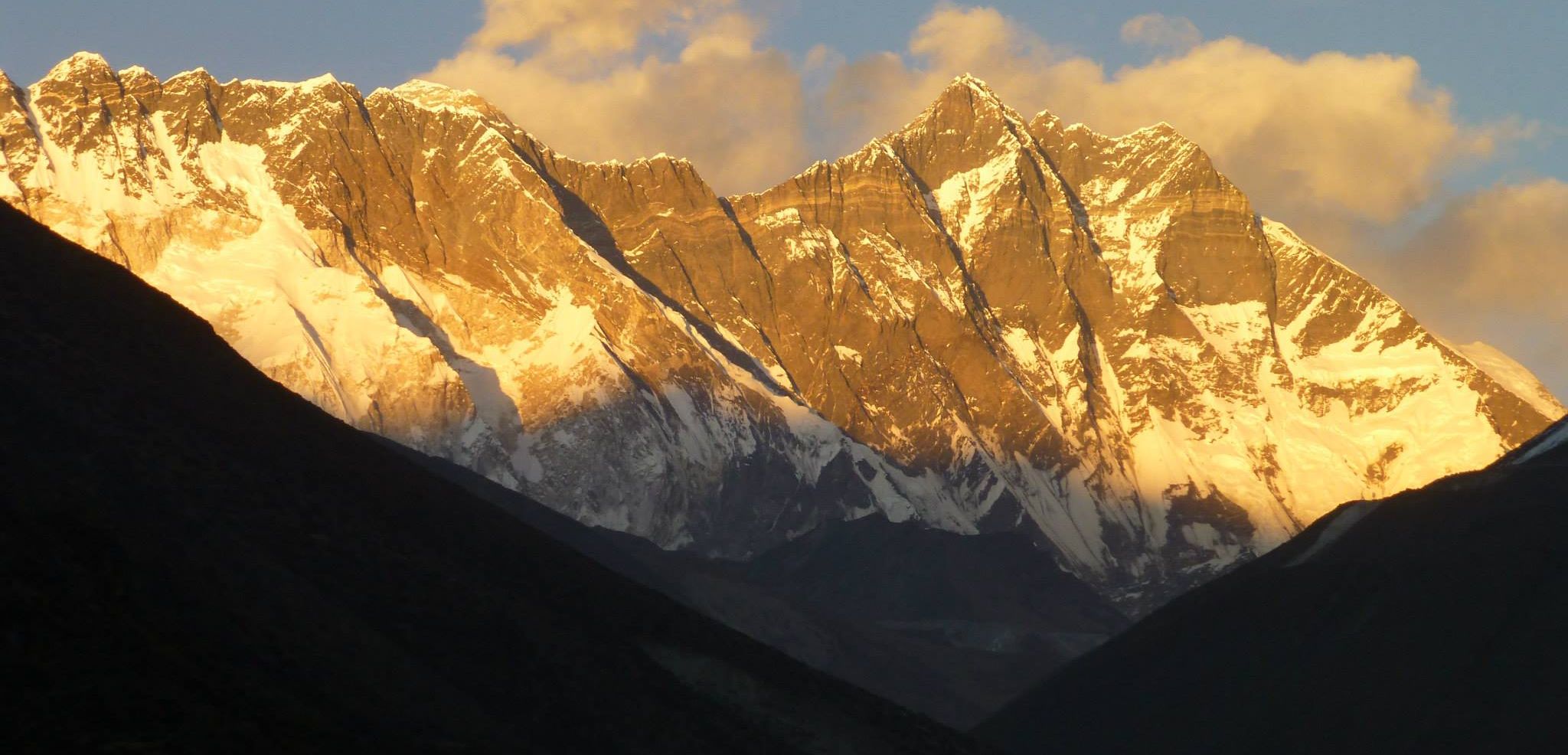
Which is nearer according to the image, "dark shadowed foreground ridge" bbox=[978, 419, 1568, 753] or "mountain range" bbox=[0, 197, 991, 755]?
"mountain range" bbox=[0, 197, 991, 755]

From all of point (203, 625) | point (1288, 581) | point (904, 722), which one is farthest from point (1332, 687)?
point (203, 625)

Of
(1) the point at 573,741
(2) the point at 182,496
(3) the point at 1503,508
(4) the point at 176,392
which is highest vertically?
(3) the point at 1503,508

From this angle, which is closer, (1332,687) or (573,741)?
(573,741)

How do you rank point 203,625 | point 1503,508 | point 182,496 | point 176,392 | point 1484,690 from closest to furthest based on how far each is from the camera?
1. point 203,625
2. point 182,496
3. point 176,392
4. point 1484,690
5. point 1503,508

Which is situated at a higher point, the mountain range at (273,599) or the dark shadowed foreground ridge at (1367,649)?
the dark shadowed foreground ridge at (1367,649)

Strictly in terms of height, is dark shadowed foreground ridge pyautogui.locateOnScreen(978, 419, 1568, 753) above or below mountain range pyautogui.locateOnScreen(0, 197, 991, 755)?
above

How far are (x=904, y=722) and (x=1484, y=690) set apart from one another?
89.0ft

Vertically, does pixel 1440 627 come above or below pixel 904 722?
above

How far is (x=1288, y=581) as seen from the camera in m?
124

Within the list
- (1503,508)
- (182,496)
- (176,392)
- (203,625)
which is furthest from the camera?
(1503,508)

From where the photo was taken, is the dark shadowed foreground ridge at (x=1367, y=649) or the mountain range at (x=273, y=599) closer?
the mountain range at (x=273, y=599)

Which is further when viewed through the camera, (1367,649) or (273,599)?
(1367,649)

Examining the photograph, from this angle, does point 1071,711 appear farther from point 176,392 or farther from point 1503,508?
point 176,392

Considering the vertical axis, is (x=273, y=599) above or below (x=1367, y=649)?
below
